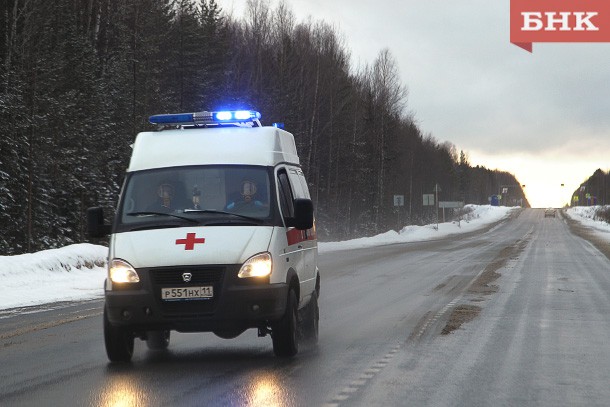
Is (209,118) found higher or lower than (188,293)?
higher

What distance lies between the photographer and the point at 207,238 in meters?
8.62

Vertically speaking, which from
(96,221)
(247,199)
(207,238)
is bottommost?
(207,238)

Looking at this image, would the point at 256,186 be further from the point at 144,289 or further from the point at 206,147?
the point at 144,289

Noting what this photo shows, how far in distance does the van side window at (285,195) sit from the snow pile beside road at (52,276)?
7788 millimetres

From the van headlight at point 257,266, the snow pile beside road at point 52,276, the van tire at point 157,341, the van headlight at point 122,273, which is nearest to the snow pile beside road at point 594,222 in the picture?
the snow pile beside road at point 52,276

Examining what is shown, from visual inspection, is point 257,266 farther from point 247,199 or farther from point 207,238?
point 247,199

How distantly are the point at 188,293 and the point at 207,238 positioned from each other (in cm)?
55

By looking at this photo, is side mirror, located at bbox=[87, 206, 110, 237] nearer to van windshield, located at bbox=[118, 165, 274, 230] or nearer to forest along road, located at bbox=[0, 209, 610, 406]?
van windshield, located at bbox=[118, 165, 274, 230]

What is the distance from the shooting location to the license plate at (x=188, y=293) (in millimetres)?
8492

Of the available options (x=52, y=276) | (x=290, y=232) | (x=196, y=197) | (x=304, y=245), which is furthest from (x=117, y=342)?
(x=52, y=276)

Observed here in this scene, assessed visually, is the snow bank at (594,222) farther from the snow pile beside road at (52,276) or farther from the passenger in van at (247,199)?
the passenger in van at (247,199)

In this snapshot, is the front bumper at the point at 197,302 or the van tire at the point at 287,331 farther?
the van tire at the point at 287,331

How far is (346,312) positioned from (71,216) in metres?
28.8

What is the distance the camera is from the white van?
28.0 ft
